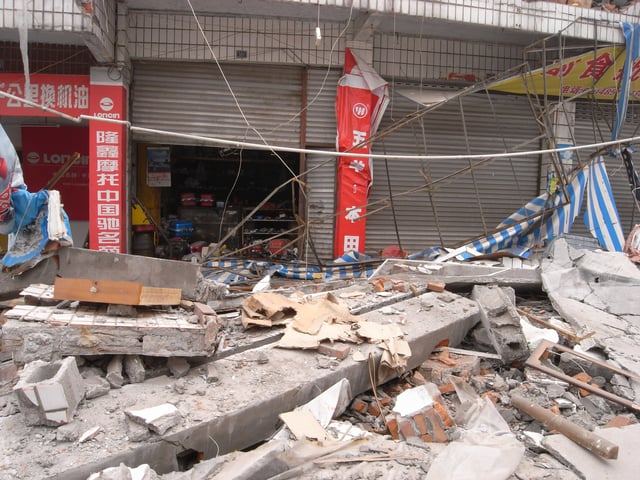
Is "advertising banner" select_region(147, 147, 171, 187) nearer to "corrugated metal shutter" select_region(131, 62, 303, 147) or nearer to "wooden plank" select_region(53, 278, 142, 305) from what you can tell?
"corrugated metal shutter" select_region(131, 62, 303, 147)

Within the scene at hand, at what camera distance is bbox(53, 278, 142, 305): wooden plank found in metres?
3.45

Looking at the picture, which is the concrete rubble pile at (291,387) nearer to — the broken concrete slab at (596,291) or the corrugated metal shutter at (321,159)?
the broken concrete slab at (596,291)

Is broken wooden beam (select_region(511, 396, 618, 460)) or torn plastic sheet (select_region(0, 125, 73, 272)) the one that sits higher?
torn plastic sheet (select_region(0, 125, 73, 272))

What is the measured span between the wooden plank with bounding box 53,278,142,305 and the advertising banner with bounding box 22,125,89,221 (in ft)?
21.0

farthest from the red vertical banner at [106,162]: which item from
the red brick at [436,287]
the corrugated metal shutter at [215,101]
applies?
the red brick at [436,287]

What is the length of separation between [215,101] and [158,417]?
6.37 meters

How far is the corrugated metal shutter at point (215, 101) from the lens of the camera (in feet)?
26.4

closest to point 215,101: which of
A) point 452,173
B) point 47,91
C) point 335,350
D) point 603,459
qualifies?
point 47,91

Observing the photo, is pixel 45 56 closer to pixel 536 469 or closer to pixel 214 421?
pixel 214 421

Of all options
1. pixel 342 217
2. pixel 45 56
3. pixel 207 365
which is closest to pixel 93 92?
pixel 45 56

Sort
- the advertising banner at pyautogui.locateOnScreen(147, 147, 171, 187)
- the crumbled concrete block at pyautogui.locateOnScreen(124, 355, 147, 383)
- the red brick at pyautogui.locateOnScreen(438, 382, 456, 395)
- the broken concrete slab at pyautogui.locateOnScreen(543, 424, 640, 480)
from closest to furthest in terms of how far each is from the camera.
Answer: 1. the broken concrete slab at pyautogui.locateOnScreen(543, 424, 640, 480)
2. the crumbled concrete block at pyautogui.locateOnScreen(124, 355, 147, 383)
3. the red brick at pyautogui.locateOnScreen(438, 382, 456, 395)
4. the advertising banner at pyautogui.locateOnScreen(147, 147, 171, 187)

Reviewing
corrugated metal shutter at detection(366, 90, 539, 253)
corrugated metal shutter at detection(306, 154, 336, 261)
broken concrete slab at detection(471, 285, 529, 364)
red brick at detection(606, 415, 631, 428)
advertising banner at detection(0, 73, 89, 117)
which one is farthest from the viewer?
corrugated metal shutter at detection(366, 90, 539, 253)

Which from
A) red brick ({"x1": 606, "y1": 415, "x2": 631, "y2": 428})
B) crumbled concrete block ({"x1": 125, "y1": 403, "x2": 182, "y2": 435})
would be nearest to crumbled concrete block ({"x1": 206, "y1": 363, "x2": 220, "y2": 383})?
crumbled concrete block ({"x1": 125, "y1": 403, "x2": 182, "y2": 435})

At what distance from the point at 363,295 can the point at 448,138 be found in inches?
172
